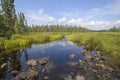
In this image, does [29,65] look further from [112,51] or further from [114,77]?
[112,51]

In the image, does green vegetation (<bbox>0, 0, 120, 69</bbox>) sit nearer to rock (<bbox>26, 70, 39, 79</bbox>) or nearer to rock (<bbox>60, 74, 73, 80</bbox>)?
rock (<bbox>60, 74, 73, 80</bbox>)

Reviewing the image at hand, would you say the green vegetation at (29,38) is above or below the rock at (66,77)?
above

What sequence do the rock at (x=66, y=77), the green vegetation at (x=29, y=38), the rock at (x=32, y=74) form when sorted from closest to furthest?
the rock at (x=66, y=77), the rock at (x=32, y=74), the green vegetation at (x=29, y=38)

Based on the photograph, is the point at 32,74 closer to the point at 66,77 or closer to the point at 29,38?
the point at 66,77

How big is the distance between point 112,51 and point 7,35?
29.9 m

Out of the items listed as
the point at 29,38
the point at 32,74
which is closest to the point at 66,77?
the point at 32,74

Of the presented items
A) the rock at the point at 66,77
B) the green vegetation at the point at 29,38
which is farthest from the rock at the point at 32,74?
the green vegetation at the point at 29,38

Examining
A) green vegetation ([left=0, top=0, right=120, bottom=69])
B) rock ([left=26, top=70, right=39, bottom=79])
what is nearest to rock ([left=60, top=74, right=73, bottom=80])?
rock ([left=26, top=70, right=39, bottom=79])

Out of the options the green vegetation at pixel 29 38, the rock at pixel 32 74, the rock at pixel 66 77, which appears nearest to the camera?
the rock at pixel 66 77

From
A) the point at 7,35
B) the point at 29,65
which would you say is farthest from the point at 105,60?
the point at 7,35

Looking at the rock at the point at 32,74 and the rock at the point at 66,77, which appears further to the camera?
the rock at the point at 32,74

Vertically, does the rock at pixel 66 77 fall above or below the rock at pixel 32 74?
below

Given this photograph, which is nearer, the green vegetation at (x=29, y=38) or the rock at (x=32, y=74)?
the rock at (x=32, y=74)

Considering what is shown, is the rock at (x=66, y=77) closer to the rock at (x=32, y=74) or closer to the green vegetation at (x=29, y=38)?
the rock at (x=32, y=74)
